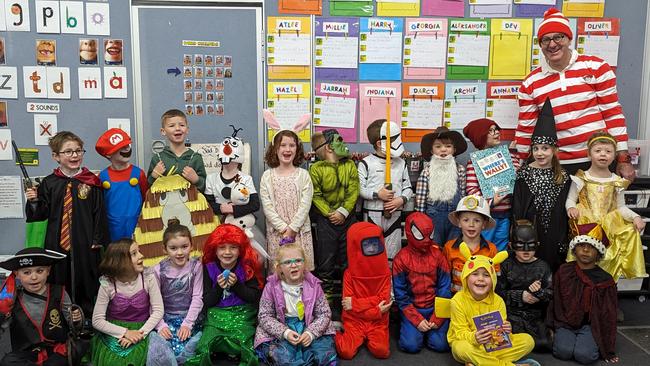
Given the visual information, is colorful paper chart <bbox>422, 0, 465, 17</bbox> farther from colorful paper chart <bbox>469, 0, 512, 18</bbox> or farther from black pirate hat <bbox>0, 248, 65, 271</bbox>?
black pirate hat <bbox>0, 248, 65, 271</bbox>

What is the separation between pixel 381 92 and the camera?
4.55m

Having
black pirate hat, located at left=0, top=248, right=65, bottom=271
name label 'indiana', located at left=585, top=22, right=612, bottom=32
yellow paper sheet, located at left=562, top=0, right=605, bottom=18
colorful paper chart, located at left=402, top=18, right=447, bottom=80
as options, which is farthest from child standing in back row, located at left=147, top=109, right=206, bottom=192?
name label 'indiana', located at left=585, top=22, right=612, bottom=32

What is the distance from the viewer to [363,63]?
14.8 ft

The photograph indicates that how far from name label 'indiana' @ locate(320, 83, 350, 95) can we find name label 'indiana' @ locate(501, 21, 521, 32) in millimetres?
1431

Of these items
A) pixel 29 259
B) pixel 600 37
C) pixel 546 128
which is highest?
pixel 600 37

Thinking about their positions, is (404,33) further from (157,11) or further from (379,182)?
(157,11)

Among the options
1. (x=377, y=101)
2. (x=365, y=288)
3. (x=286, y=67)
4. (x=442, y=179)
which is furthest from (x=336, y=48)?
(x=365, y=288)

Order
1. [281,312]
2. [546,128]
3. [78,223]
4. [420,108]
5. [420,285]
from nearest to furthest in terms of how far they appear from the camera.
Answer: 1. [281,312]
2. [420,285]
3. [78,223]
4. [546,128]
5. [420,108]

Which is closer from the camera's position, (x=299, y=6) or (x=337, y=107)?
(x=299, y=6)

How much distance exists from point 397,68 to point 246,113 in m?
1.35

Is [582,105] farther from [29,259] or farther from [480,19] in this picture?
[29,259]

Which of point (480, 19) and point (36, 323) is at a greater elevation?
point (480, 19)

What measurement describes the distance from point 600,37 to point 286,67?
2730mm

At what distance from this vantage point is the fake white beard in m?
3.88
